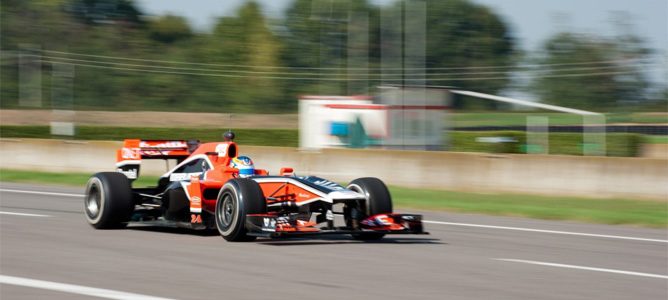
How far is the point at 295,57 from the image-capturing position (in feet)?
174

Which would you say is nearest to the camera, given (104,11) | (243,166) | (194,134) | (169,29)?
(243,166)

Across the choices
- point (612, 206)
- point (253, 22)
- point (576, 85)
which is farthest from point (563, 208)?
point (253, 22)

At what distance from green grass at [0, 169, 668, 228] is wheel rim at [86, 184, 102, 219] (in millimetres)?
6131

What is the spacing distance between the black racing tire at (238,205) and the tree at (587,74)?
2552 cm

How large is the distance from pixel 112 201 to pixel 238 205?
2.35m

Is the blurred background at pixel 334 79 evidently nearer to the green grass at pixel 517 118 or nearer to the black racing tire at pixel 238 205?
the green grass at pixel 517 118

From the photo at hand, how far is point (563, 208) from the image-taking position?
675 inches

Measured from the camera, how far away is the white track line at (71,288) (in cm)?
747

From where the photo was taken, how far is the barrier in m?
18.5

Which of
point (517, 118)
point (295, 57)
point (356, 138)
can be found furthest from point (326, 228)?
point (295, 57)

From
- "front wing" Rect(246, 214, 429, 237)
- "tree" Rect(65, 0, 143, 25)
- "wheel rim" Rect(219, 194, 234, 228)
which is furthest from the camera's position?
"tree" Rect(65, 0, 143, 25)

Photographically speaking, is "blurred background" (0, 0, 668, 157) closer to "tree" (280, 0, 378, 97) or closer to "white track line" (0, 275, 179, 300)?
"tree" (280, 0, 378, 97)

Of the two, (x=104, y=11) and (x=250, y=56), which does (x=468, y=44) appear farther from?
(x=104, y=11)

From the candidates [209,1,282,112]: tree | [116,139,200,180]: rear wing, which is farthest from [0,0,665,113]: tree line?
[116,139,200,180]: rear wing
